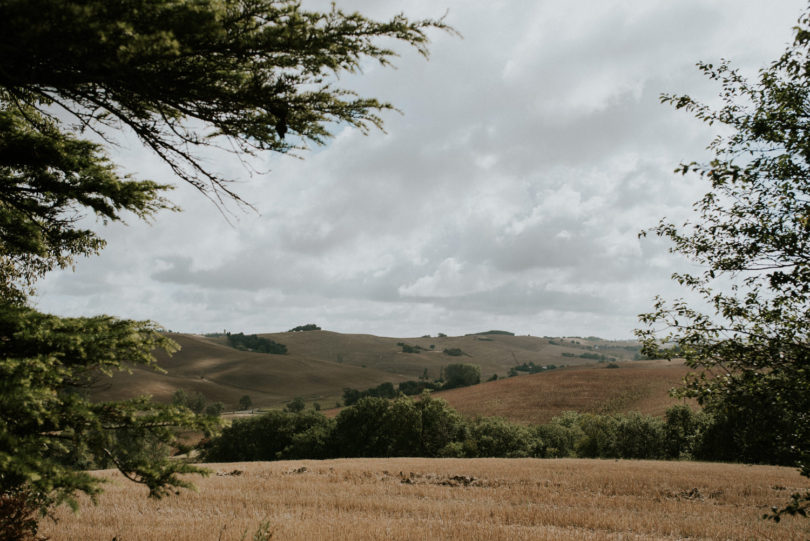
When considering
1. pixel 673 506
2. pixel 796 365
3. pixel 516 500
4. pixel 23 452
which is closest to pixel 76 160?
pixel 23 452

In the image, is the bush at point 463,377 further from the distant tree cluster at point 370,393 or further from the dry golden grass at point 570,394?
the dry golden grass at point 570,394

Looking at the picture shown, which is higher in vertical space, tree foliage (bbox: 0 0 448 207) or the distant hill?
tree foliage (bbox: 0 0 448 207)

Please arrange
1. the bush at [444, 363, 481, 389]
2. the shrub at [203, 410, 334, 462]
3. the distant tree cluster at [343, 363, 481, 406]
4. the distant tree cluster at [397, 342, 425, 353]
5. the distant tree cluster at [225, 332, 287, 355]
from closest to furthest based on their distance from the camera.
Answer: the shrub at [203, 410, 334, 462] → the distant tree cluster at [343, 363, 481, 406] → the bush at [444, 363, 481, 389] → the distant tree cluster at [225, 332, 287, 355] → the distant tree cluster at [397, 342, 425, 353]

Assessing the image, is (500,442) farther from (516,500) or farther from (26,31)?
(26,31)

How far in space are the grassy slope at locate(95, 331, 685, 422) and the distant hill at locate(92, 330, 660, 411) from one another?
0.27 meters

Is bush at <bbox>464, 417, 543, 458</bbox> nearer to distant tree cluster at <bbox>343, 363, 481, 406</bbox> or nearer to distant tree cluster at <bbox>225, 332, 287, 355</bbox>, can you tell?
distant tree cluster at <bbox>343, 363, 481, 406</bbox>

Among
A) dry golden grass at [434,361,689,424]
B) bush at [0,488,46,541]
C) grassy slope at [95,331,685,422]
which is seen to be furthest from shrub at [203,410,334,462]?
bush at [0,488,46,541]

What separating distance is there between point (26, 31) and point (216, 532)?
1018 centimetres

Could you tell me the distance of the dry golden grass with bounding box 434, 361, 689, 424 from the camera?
6544 centimetres

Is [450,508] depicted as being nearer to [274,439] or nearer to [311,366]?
[274,439]

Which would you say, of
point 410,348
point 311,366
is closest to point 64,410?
point 311,366

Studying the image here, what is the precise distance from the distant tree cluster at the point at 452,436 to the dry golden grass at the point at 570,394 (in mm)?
10422

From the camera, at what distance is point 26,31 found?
3.79 meters

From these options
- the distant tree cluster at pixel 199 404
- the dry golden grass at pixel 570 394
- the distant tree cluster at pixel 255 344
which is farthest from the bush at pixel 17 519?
the distant tree cluster at pixel 255 344
